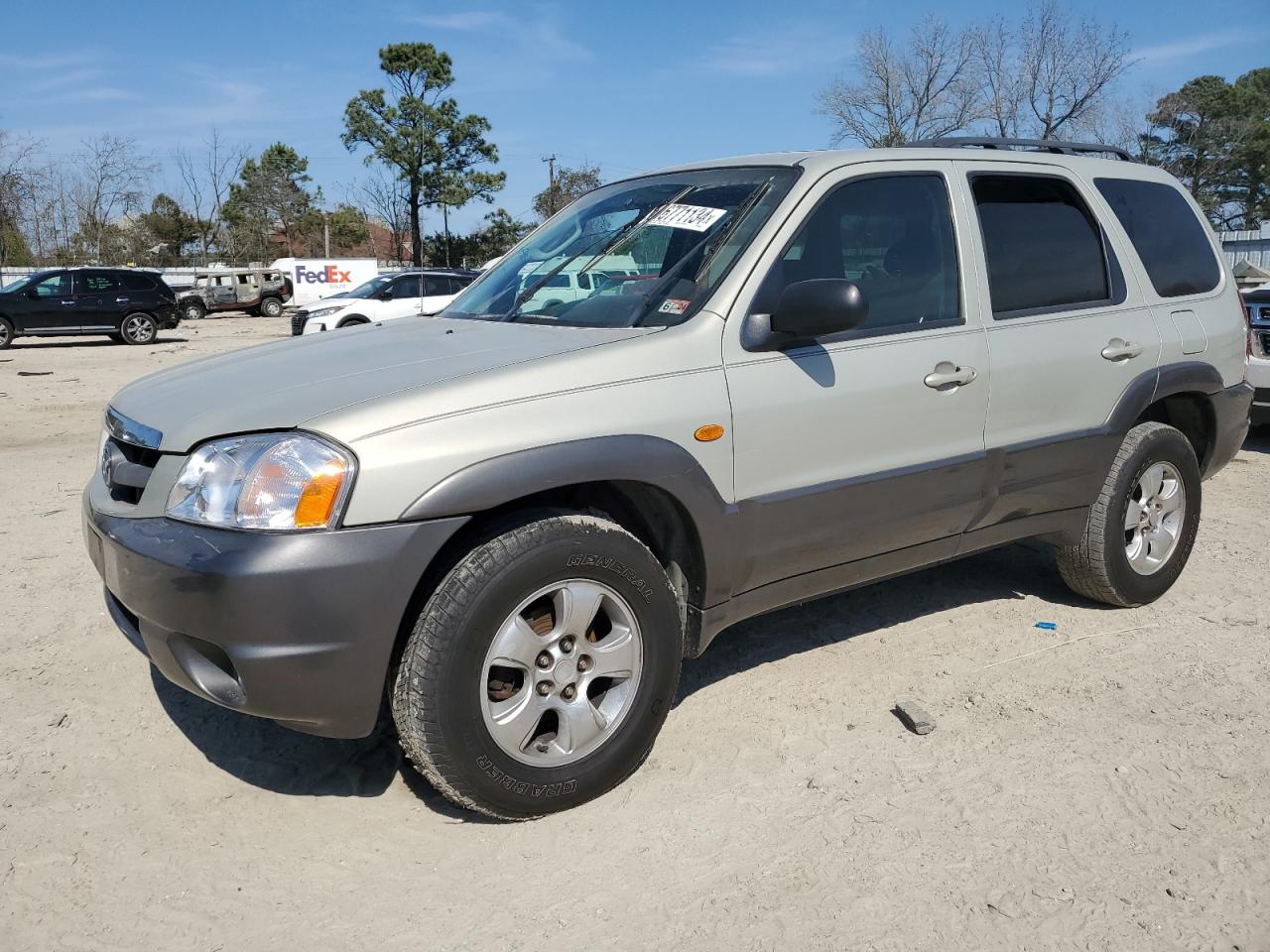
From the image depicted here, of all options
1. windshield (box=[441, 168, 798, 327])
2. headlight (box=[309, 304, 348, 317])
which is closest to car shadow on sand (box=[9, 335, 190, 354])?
headlight (box=[309, 304, 348, 317])

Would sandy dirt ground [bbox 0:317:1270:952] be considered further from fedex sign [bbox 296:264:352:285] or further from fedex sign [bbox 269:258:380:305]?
fedex sign [bbox 296:264:352:285]

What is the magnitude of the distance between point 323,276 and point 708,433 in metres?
39.9

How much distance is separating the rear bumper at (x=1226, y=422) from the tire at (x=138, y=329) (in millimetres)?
22433

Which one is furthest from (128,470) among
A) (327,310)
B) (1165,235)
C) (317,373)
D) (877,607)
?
(327,310)

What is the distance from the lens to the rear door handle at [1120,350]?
3965 mm

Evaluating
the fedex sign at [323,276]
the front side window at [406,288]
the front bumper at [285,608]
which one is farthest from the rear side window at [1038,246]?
the fedex sign at [323,276]

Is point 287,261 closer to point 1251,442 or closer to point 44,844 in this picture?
Result: point 1251,442

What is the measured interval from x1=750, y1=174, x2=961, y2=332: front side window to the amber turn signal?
1.93 ft

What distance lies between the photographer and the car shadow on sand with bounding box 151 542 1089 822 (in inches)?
121

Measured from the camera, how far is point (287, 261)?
3941 cm

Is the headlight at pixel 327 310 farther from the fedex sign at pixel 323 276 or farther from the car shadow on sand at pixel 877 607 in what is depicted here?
the fedex sign at pixel 323 276

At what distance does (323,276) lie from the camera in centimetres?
3997

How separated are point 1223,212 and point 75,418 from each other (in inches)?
2154

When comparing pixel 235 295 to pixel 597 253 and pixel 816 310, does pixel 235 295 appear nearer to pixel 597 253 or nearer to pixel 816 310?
pixel 597 253
